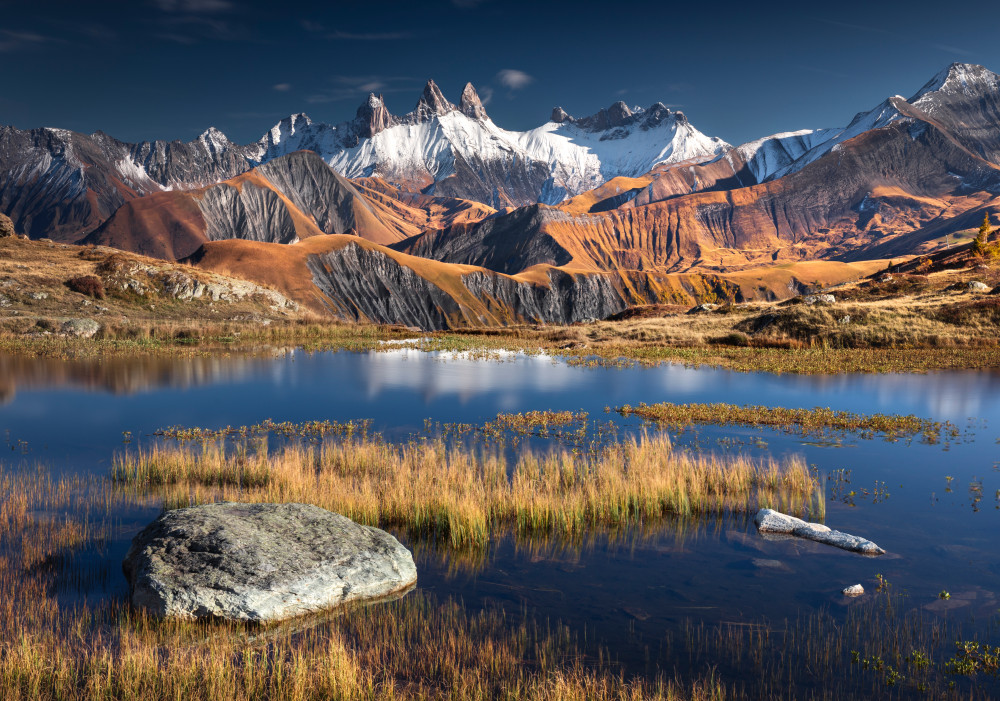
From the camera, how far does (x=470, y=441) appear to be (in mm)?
19094

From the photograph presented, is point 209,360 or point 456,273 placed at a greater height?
point 456,273

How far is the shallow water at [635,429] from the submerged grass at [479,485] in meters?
0.79

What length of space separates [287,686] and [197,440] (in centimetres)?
1367

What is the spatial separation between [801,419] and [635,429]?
18.8ft

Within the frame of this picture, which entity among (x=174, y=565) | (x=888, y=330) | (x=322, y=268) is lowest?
(x=174, y=565)

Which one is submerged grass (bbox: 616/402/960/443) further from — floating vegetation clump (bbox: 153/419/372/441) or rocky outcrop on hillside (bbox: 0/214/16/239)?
rocky outcrop on hillside (bbox: 0/214/16/239)

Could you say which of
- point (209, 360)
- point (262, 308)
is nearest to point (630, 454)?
point (209, 360)

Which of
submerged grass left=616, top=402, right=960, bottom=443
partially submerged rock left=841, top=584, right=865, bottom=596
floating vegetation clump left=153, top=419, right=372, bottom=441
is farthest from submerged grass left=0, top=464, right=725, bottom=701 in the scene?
submerged grass left=616, top=402, right=960, bottom=443

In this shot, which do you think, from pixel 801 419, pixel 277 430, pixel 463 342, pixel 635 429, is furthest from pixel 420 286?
pixel 635 429

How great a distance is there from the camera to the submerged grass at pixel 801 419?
20.5 m

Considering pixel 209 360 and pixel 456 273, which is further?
pixel 456 273

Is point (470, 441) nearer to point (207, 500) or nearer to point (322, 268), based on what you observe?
point (207, 500)

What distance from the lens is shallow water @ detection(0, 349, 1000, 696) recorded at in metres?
8.99

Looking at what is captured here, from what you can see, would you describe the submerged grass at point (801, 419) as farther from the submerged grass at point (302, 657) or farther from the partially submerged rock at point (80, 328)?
the partially submerged rock at point (80, 328)
